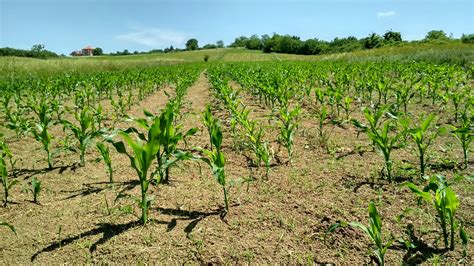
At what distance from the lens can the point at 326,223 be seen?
254 cm

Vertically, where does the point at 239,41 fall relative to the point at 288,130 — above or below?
above

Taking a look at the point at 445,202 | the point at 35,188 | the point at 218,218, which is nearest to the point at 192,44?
the point at 35,188

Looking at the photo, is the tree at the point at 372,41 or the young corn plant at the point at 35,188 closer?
the young corn plant at the point at 35,188

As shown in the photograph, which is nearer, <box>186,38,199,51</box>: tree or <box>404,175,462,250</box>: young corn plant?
<box>404,175,462,250</box>: young corn plant

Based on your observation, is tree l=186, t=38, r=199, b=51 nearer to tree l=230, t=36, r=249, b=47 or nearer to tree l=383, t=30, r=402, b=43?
tree l=230, t=36, r=249, b=47

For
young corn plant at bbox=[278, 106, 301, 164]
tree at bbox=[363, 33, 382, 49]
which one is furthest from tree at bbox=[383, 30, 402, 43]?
young corn plant at bbox=[278, 106, 301, 164]

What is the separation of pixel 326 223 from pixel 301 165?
4.28ft

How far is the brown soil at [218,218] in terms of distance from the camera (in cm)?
221

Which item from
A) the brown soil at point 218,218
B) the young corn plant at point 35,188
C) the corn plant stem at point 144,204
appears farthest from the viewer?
the young corn plant at point 35,188

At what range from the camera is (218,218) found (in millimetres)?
2658

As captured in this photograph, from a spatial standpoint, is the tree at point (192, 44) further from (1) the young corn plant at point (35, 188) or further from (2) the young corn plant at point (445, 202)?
(2) the young corn plant at point (445, 202)

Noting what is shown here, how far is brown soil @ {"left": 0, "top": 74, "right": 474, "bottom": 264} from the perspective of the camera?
221 cm

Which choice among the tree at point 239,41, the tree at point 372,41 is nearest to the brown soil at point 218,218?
the tree at point 372,41

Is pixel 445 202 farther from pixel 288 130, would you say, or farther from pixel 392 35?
pixel 392 35
